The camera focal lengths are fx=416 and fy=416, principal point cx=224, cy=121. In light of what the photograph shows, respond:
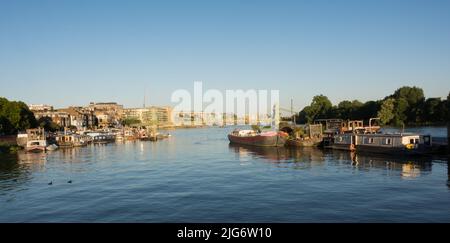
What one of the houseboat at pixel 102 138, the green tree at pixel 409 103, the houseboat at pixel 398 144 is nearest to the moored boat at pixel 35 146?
the houseboat at pixel 102 138

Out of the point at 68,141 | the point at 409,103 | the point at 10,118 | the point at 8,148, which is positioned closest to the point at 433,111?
the point at 409,103

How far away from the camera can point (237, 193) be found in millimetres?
30812

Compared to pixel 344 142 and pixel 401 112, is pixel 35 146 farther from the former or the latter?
pixel 401 112

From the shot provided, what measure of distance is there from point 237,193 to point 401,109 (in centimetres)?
12976

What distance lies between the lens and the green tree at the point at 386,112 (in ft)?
471

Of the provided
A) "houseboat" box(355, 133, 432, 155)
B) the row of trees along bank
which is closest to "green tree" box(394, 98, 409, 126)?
the row of trees along bank

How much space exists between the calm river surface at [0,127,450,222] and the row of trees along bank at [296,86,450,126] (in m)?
96.9

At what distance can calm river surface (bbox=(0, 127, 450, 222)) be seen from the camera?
78.6 feet

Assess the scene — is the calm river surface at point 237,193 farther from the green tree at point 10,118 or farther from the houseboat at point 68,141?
the green tree at point 10,118

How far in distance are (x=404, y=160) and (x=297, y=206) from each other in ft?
95.0
